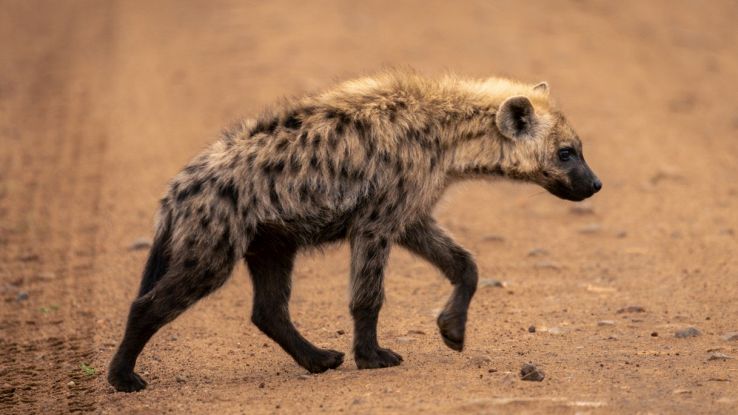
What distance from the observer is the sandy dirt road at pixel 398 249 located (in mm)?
5336

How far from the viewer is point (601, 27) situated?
14445 millimetres

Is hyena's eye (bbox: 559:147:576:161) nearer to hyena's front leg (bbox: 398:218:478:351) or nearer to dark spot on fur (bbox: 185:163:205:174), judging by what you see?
hyena's front leg (bbox: 398:218:478:351)

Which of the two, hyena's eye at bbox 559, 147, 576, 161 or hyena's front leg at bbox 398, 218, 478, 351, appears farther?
hyena's eye at bbox 559, 147, 576, 161

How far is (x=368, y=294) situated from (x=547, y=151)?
1319 millimetres

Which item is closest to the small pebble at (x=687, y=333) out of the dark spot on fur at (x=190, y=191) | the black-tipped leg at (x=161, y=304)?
the black-tipped leg at (x=161, y=304)

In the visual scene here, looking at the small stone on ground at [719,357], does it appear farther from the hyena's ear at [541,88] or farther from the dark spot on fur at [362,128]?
the dark spot on fur at [362,128]

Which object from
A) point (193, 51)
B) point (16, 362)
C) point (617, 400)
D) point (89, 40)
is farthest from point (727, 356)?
point (89, 40)

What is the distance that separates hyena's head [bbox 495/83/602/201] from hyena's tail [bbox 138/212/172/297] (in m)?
1.83

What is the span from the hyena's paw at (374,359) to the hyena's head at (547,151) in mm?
1273

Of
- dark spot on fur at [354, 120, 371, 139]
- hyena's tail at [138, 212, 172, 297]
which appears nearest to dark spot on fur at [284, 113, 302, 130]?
dark spot on fur at [354, 120, 371, 139]

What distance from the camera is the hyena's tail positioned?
17.6 feet

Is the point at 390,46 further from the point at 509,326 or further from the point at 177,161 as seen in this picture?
the point at 509,326

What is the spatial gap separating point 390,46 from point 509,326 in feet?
25.8

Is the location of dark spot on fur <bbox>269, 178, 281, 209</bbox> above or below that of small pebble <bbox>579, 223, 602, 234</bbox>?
above
